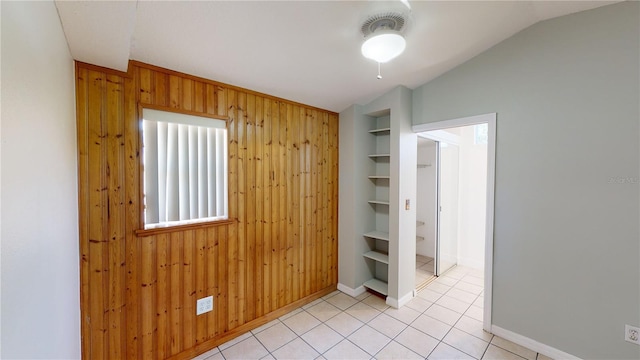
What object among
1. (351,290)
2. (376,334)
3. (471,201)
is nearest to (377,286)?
(351,290)

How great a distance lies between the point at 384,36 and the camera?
158 cm

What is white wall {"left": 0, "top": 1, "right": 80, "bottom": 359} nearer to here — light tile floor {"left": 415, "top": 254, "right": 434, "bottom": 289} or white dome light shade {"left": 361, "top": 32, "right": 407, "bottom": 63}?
white dome light shade {"left": 361, "top": 32, "right": 407, "bottom": 63}

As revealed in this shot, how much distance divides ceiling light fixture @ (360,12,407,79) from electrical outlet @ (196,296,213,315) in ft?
7.93

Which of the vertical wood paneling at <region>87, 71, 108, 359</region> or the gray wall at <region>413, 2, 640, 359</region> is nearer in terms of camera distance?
the vertical wood paneling at <region>87, 71, 108, 359</region>

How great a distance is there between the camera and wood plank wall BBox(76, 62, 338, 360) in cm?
163

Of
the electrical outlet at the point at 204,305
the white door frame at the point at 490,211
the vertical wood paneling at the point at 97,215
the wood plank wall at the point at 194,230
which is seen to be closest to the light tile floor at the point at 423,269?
the white door frame at the point at 490,211

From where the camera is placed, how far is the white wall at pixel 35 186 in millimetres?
604

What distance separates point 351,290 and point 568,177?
2467 millimetres

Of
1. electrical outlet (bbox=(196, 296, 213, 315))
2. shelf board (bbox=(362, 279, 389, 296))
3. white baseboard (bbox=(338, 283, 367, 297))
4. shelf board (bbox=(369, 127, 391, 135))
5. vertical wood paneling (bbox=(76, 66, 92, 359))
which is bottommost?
white baseboard (bbox=(338, 283, 367, 297))

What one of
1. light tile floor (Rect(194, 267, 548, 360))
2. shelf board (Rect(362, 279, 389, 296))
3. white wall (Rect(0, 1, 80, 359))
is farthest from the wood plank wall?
shelf board (Rect(362, 279, 389, 296))

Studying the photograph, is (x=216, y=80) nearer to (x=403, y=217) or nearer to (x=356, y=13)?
(x=356, y=13)

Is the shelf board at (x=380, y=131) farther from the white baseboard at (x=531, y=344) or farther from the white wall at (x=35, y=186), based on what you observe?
the white wall at (x=35, y=186)

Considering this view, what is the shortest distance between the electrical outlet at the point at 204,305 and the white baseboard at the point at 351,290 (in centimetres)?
169

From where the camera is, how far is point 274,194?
2.57 m
